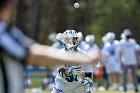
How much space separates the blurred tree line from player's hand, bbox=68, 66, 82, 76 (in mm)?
30880

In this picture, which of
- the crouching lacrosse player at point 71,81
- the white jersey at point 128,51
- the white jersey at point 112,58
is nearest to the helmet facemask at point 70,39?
the crouching lacrosse player at point 71,81

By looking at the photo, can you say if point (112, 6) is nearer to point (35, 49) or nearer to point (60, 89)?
point (60, 89)

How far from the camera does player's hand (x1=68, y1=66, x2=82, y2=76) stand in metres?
11.1

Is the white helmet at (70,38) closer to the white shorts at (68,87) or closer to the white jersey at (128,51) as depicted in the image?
the white shorts at (68,87)

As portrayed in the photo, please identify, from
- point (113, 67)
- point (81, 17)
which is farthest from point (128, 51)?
point (81, 17)

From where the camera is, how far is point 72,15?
170ft

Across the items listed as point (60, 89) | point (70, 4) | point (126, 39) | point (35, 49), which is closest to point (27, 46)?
point (35, 49)

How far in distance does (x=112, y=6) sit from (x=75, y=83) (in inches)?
1431

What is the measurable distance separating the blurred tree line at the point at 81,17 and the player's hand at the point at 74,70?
30880mm

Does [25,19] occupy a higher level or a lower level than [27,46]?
higher

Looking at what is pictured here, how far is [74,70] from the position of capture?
11.2 metres

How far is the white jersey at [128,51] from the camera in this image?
19.7 metres

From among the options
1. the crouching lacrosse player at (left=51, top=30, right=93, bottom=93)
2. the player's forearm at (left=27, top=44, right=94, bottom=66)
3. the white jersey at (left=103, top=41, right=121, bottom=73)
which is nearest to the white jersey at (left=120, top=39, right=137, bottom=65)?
the white jersey at (left=103, top=41, right=121, bottom=73)

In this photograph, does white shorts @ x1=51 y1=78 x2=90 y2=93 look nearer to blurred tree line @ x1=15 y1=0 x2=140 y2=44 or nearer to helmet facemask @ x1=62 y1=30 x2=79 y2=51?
helmet facemask @ x1=62 y1=30 x2=79 y2=51
